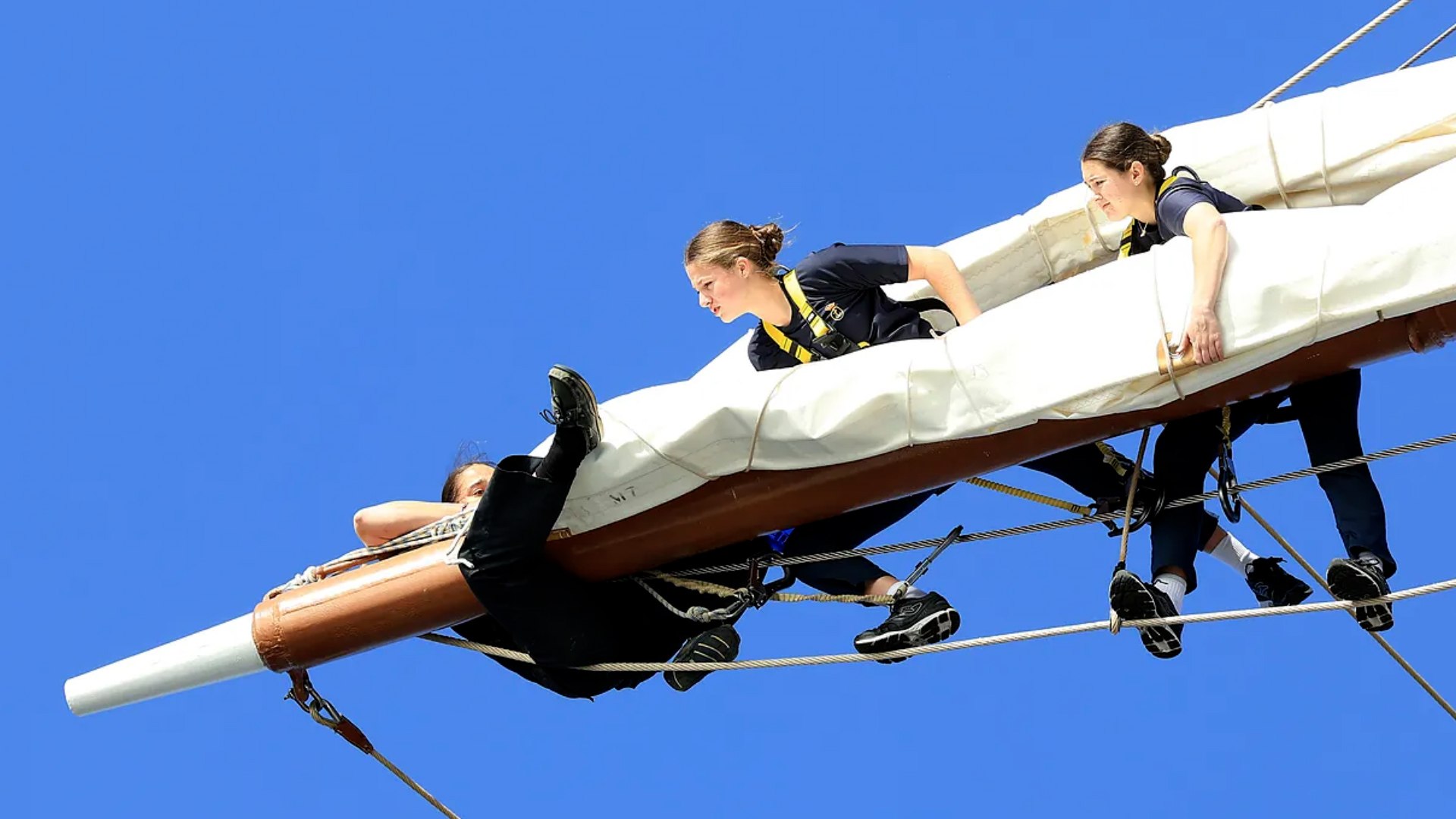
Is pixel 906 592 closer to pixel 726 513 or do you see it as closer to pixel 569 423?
pixel 726 513

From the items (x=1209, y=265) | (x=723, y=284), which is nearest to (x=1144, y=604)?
(x=1209, y=265)

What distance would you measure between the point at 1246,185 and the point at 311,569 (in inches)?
79.9

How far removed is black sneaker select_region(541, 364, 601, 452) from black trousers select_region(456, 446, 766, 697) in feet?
0.33

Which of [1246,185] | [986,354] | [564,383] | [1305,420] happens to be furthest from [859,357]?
[1246,185]

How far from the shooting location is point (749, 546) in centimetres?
427

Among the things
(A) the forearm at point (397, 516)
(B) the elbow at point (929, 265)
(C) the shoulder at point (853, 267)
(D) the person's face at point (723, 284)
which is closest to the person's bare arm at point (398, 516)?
(A) the forearm at point (397, 516)

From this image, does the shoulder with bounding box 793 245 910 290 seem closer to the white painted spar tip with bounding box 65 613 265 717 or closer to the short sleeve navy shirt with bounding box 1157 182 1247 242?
the short sleeve navy shirt with bounding box 1157 182 1247 242

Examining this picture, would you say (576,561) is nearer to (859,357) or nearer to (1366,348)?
(859,357)

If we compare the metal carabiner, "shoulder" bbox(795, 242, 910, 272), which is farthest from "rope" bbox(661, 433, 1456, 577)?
"shoulder" bbox(795, 242, 910, 272)

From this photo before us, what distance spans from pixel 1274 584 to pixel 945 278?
2.76 ft

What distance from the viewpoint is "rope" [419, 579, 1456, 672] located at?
3.61 metres

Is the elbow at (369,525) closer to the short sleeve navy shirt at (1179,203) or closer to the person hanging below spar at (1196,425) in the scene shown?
the person hanging below spar at (1196,425)

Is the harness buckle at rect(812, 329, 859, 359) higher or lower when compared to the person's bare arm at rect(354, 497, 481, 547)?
lower

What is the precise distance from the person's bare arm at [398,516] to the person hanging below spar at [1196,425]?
Result: 1333 mm
